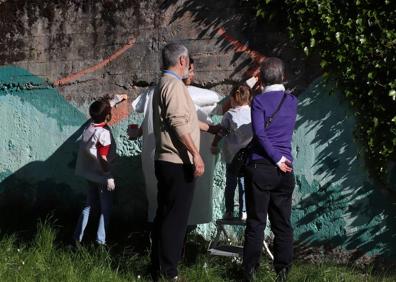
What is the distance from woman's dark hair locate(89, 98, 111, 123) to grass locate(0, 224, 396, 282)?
3.58ft

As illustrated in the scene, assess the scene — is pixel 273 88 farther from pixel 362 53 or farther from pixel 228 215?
pixel 228 215

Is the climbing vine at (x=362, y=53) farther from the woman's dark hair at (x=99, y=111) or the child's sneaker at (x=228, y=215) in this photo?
the woman's dark hair at (x=99, y=111)

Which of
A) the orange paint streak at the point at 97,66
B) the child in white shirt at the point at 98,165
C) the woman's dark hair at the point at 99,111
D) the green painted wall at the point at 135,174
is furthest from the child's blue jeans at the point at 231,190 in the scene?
the orange paint streak at the point at 97,66

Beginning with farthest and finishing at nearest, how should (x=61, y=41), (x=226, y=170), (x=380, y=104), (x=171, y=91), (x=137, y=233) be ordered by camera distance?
1. (x=61, y=41)
2. (x=137, y=233)
3. (x=226, y=170)
4. (x=380, y=104)
5. (x=171, y=91)

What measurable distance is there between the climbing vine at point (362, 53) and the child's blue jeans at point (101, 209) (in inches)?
86.5

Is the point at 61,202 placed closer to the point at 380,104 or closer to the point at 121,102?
the point at 121,102

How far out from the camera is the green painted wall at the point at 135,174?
5648 millimetres

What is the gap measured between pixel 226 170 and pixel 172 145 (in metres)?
1.24

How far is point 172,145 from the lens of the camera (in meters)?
4.74

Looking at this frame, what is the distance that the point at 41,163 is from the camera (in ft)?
22.7

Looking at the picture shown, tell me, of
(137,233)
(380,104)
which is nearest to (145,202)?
(137,233)

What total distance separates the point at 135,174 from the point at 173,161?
1845mm

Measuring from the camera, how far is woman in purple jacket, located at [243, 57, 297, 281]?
479 cm

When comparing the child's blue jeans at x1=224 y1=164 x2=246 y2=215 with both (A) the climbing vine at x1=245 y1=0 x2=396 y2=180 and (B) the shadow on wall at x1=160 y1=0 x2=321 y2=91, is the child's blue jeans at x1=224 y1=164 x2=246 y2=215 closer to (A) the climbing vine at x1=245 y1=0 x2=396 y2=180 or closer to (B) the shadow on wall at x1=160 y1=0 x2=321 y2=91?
(B) the shadow on wall at x1=160 y1=0 x2=321 y2=91
